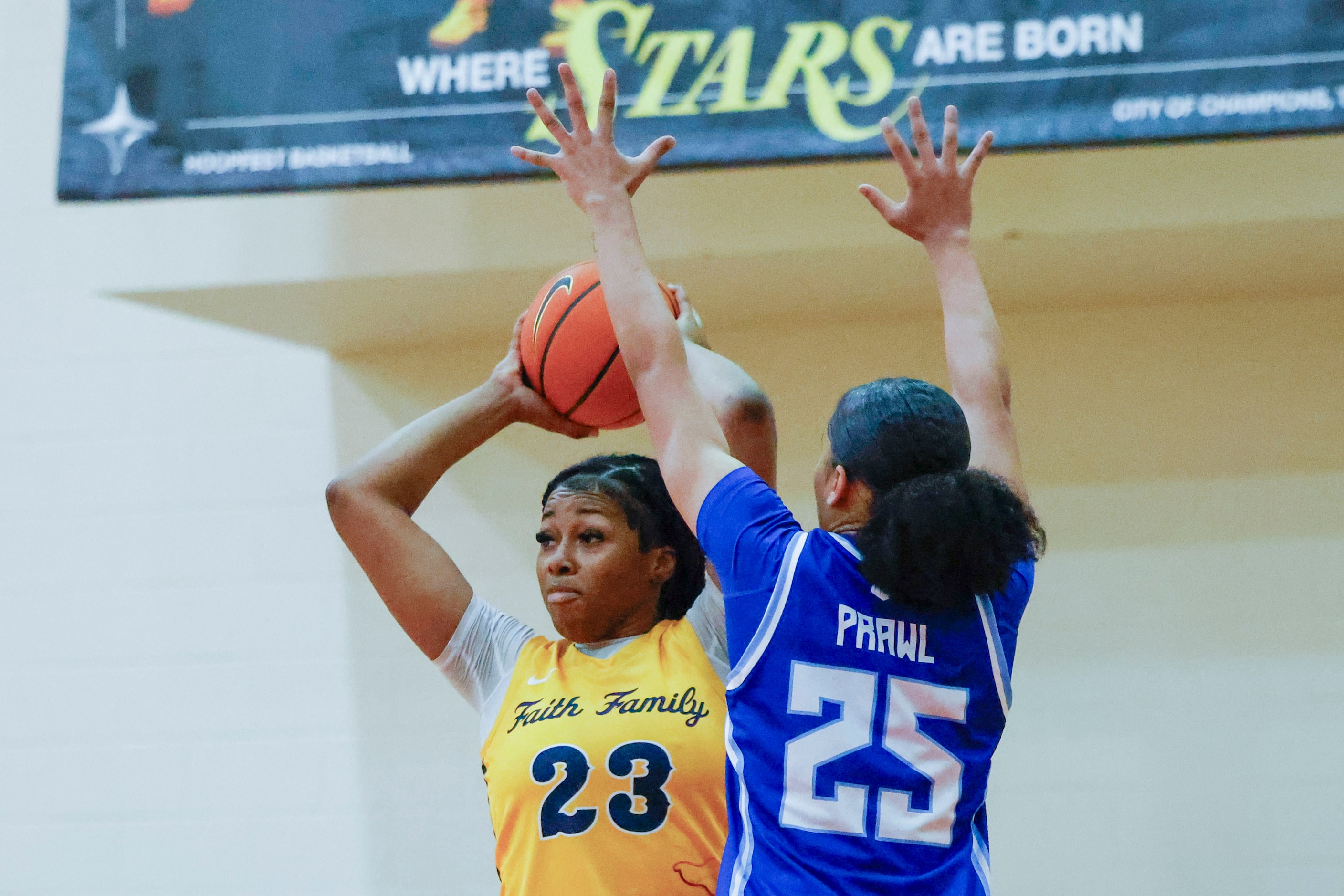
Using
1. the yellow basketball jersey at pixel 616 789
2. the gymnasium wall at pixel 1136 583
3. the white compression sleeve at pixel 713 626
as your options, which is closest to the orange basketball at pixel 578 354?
the white compression sleeve at pixel 713 626

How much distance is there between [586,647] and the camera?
2.23 m

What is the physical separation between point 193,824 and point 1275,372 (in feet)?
11.3

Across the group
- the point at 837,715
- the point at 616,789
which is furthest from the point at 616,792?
the point at 837,715

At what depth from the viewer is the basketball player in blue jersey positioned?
→ 151 cm

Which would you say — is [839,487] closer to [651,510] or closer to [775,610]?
[775,610]

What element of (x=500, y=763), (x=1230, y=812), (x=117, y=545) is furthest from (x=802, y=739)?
(x=117, y=545)

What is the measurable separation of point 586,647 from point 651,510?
27 centimetres

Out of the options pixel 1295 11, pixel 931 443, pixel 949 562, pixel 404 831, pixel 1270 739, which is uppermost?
pixel 1295 11

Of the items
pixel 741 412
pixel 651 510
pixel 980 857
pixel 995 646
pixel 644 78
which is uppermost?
pixel 644 78

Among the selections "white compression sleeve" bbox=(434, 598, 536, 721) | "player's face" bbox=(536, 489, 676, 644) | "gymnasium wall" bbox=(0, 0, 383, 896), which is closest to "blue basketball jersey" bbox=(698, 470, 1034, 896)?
"player's face" bbox=(536, 489, 676, 644)

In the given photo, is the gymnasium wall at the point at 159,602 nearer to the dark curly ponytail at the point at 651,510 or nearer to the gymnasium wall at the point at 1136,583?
the gymnasium wall at the point at 1136,583

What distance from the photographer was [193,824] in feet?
12.4

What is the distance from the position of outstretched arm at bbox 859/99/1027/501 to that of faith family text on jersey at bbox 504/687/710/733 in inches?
23.5

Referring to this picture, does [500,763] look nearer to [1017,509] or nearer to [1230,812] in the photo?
[1017,509]
